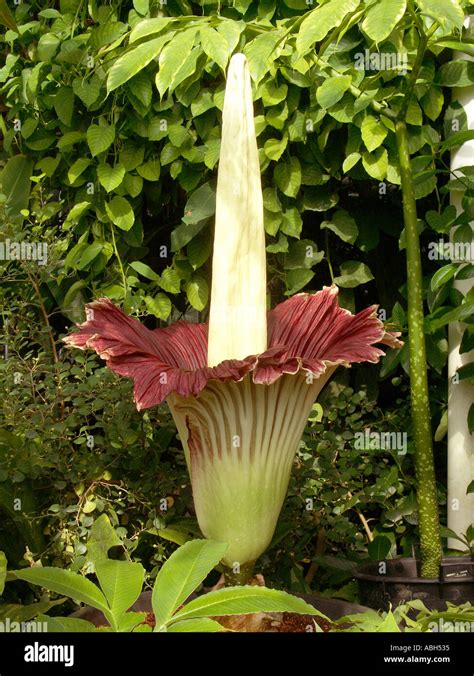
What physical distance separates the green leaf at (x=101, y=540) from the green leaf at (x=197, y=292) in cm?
68

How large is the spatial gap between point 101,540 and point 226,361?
23.9 inches

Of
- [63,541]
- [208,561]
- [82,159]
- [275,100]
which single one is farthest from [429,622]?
[82,159]

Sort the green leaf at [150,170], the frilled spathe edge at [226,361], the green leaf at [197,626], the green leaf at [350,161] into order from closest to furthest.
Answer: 1. the green leaf at [197,626]
2. the frilled spathe edge at [226,361]
3. the green leaf at [350,161]
4. the green leaf at [150,170]

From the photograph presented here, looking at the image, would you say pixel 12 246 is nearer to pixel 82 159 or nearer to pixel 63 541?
pixel 82 159

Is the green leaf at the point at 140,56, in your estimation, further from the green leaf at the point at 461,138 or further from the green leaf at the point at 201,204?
the green leaf at the point at 461,138

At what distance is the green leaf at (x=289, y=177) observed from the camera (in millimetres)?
2146

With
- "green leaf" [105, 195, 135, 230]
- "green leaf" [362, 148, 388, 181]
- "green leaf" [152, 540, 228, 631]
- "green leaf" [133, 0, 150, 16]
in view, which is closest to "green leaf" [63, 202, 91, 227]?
"green leaf" [105, 195, 135, 230]

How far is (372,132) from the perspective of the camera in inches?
78.7

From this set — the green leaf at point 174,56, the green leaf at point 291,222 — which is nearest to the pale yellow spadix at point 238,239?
the green leaf at point 174,56

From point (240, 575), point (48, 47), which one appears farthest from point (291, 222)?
point (240, 575)
